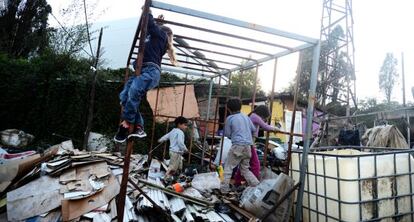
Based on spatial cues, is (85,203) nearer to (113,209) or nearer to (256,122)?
(113,209)

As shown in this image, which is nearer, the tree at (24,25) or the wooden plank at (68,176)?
the wooden plank at (68,176)

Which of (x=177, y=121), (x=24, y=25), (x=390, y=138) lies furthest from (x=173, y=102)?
(x=24, y=25)

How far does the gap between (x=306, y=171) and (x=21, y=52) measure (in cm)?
1931

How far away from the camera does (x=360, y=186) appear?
10.8ft

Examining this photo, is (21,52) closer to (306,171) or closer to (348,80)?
(348,80)

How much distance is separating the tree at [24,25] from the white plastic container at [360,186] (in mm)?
18031

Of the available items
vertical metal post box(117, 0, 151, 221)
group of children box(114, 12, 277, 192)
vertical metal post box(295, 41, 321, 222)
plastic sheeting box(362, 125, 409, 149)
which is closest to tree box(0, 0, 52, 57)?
group of children box(114, 12, 277, 192)

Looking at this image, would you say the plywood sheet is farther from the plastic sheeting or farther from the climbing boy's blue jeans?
the climbing boy's blue jeans

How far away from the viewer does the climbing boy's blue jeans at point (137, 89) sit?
9.98 ft

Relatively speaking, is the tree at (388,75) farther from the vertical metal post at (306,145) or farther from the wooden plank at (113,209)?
the wooden plank at (113,209)

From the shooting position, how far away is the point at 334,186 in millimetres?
3488

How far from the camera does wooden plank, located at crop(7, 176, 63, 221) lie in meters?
4.01

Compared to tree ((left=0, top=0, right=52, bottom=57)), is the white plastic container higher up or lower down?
lower down

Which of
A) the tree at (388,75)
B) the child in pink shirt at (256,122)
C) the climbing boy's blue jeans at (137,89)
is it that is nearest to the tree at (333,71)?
the child in pink shirt at (256,122)
